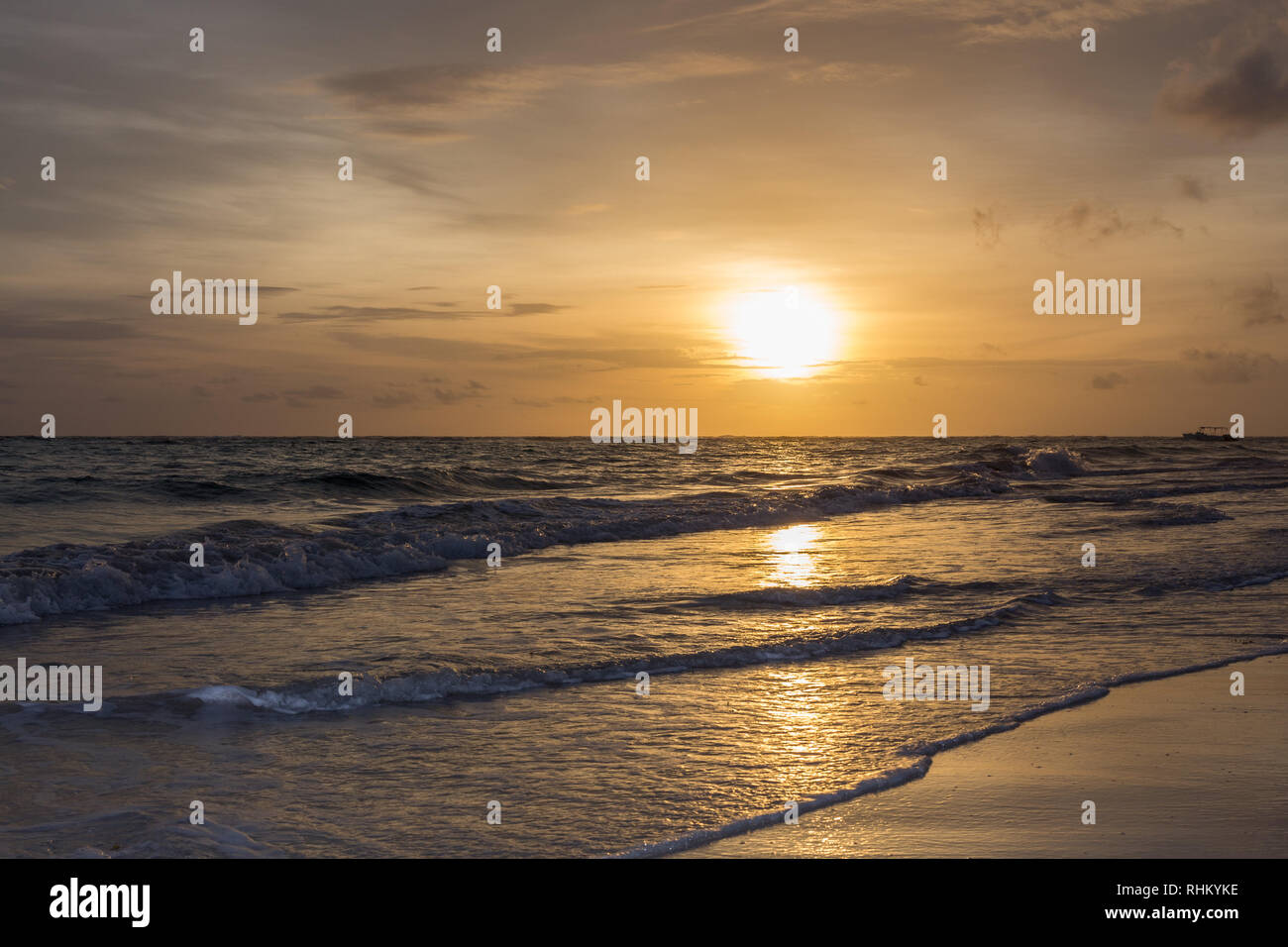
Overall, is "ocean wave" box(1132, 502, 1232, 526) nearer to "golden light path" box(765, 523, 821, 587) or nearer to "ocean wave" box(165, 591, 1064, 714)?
"golden light path" box(765, 523, 821, 587)

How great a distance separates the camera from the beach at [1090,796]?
216 inches

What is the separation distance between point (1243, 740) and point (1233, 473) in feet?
165

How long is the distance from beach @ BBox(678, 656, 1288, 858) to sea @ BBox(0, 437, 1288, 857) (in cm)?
29

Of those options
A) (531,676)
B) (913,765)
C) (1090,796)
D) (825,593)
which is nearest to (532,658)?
(531,676)

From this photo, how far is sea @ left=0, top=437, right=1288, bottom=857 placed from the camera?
19.4ft

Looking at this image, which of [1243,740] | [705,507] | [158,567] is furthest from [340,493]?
[1243,740]

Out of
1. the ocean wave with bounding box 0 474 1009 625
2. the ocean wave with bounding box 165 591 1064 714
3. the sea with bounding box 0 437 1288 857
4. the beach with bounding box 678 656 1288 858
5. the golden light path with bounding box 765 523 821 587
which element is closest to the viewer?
the beach with bounding box 678 656 1288 858

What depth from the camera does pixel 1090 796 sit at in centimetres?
633

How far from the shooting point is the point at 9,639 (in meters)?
10.7

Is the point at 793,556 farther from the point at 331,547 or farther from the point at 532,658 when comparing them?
the point at 532,658

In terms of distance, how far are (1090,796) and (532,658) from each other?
5.42 meters

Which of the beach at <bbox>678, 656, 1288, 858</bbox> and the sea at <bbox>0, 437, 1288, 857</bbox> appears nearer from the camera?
the beach at <bbox>678, 656, 1288, 858</bbox>

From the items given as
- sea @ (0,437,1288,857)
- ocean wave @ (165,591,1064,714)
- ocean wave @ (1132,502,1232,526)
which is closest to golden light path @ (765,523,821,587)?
sea @ (0,437,1288,857)

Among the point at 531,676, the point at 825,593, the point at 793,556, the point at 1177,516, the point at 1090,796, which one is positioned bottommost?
the point at 1090,796
